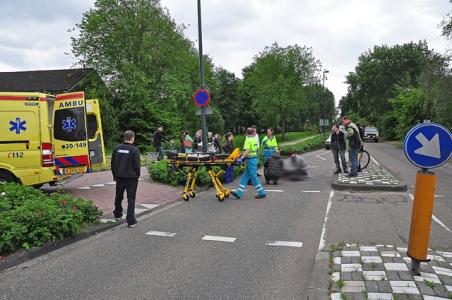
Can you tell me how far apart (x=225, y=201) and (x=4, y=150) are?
17.4ft

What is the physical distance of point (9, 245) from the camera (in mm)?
4750

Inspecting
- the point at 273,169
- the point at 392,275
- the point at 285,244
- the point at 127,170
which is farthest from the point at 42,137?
the point at 392,275

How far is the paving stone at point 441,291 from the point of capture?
3355mm

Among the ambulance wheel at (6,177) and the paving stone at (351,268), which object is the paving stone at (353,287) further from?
the ambulance wheel at (6,177)

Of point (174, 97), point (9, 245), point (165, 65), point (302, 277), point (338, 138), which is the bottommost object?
point (302, 277)

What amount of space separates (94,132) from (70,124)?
1073mm

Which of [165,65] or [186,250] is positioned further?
[165,65]

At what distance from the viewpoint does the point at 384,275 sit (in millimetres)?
3816

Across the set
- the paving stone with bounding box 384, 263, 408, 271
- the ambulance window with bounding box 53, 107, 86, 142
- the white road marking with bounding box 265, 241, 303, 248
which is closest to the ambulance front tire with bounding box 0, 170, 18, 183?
the ambulance window with bounding box 53, 107, 86, 142

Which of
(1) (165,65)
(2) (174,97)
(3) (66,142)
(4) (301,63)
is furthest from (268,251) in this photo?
(4) (301,63)

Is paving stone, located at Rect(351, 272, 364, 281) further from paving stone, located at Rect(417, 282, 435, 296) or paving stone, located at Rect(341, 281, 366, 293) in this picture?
paving stone, located at Rect(417, 282, 435, 296)

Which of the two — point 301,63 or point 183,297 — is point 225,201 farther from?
point 301,63

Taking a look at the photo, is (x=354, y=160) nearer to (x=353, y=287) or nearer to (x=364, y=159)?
(x=364, y=159)

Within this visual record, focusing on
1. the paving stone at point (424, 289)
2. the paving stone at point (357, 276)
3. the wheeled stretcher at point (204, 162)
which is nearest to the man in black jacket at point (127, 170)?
the wheeled stretcher at point (204, 162)
